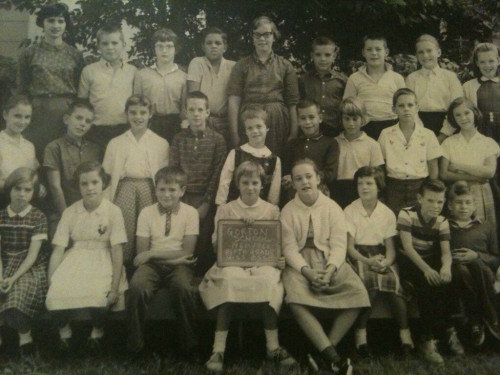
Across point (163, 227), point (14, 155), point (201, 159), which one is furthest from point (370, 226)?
point (14, 155)

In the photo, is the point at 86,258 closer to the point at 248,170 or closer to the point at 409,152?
the point at 248,170

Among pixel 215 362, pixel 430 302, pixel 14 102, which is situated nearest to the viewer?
pixel 215 362

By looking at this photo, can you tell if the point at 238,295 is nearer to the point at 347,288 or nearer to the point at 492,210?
the point at 347,288

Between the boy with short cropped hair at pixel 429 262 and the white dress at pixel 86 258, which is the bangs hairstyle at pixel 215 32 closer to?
the white dress at pixel 86 258

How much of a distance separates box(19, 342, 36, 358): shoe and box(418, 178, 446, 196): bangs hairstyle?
2.82 meters

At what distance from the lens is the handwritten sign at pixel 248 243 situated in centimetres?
383

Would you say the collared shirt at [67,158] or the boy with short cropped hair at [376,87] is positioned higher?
the boy with short cropped hair at [376,87]

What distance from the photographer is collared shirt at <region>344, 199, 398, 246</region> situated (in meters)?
4.01

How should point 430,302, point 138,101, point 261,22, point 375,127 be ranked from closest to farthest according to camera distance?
point 430,302 → point 138,101 → point 261,22 → point 375,127

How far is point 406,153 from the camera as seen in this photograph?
434cm

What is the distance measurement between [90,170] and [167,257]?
0.83 m

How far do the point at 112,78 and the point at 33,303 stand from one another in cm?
184

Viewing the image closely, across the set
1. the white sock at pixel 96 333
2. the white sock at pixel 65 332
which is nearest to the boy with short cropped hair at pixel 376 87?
the white sock at pixel 96 333

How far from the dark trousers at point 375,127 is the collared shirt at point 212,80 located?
45.3 inches
